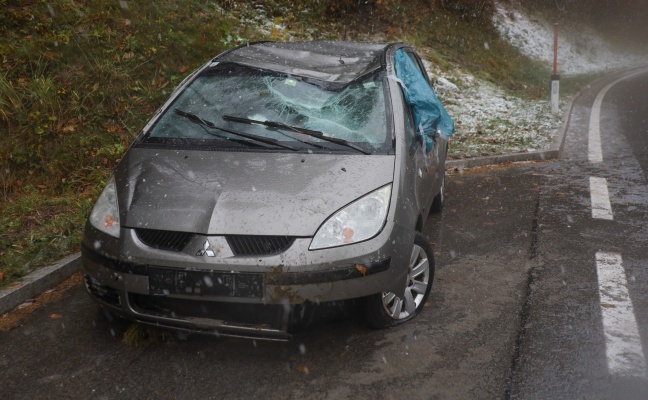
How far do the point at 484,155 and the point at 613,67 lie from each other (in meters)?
24.5

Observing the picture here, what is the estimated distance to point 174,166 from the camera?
418 centimetres

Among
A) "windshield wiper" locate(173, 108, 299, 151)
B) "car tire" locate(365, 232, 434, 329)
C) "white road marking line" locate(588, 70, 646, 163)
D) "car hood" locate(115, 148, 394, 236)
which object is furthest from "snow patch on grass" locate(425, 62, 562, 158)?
"car hood" locate(115, 148, 394, 236)

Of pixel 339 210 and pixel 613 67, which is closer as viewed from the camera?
pixel 339 210

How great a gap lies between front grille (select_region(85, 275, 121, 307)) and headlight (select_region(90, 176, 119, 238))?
1.00ft

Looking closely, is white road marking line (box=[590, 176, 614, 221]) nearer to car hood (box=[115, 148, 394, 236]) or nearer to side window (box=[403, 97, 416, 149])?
side window (box=[403, 97, 416, 149])

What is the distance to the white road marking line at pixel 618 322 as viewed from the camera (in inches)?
142

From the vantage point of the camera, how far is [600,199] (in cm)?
720

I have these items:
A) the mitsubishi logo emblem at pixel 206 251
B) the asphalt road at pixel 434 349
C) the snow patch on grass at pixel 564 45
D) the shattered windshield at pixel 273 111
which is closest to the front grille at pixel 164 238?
the mitsubishi logo emblem at pixel 206 251

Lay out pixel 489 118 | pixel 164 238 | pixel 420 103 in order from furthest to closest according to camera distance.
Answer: pixel 489 118 < pixel 420 103 < pixel 164 238

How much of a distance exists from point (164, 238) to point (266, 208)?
22.4 inches

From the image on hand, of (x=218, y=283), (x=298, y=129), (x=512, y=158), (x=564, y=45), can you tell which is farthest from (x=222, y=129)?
(x=564, y=45)

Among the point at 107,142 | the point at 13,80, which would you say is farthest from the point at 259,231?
the point at 13,80

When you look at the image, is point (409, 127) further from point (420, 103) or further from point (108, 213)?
point (108, 213)

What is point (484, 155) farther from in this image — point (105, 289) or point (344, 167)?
point (105, 289)
